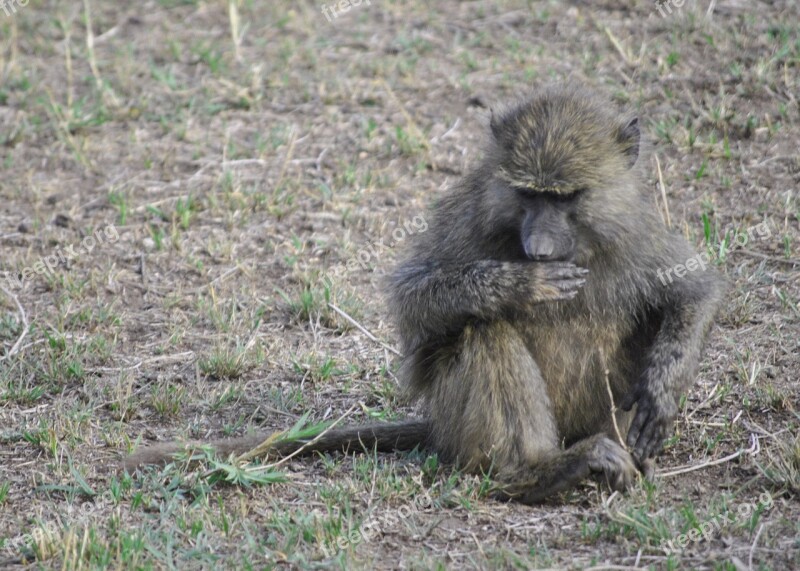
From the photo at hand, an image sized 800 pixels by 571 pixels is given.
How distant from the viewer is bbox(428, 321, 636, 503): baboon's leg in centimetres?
467

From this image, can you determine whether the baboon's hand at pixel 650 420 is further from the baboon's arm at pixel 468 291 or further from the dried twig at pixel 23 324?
the dried twig at pixel 23 324

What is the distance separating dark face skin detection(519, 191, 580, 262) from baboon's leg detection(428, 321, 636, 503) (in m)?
0.41

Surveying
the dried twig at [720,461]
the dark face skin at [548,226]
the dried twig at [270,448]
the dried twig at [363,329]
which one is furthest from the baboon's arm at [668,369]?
the dried twig at [363,329]

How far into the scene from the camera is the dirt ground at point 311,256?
14.5 ft

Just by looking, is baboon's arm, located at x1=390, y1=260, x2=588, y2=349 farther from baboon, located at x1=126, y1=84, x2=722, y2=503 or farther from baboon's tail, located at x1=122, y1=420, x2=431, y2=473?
baboon's tail, located at x1=122, y1=420, x2=431, y2=473

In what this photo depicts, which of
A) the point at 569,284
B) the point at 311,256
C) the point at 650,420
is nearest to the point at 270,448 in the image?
the point at 569,284

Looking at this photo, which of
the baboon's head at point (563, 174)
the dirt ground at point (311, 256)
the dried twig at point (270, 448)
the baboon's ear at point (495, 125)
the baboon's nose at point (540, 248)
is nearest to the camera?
the dirt ground at point (311, 256)

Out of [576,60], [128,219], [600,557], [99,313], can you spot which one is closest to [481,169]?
[600,557]

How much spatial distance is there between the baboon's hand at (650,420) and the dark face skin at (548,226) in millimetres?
656

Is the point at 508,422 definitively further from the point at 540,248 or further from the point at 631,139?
the point at 631,139

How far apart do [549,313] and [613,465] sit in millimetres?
737

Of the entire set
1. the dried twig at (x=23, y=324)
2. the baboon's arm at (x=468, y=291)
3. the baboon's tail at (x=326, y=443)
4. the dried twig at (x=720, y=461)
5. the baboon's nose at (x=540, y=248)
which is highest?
the baboon's nose at (x=540, y=248)

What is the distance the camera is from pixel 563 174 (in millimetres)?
4680

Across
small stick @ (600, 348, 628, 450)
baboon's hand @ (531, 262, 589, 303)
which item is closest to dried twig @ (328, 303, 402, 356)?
small stick @ (600, 348, 628, 450)
